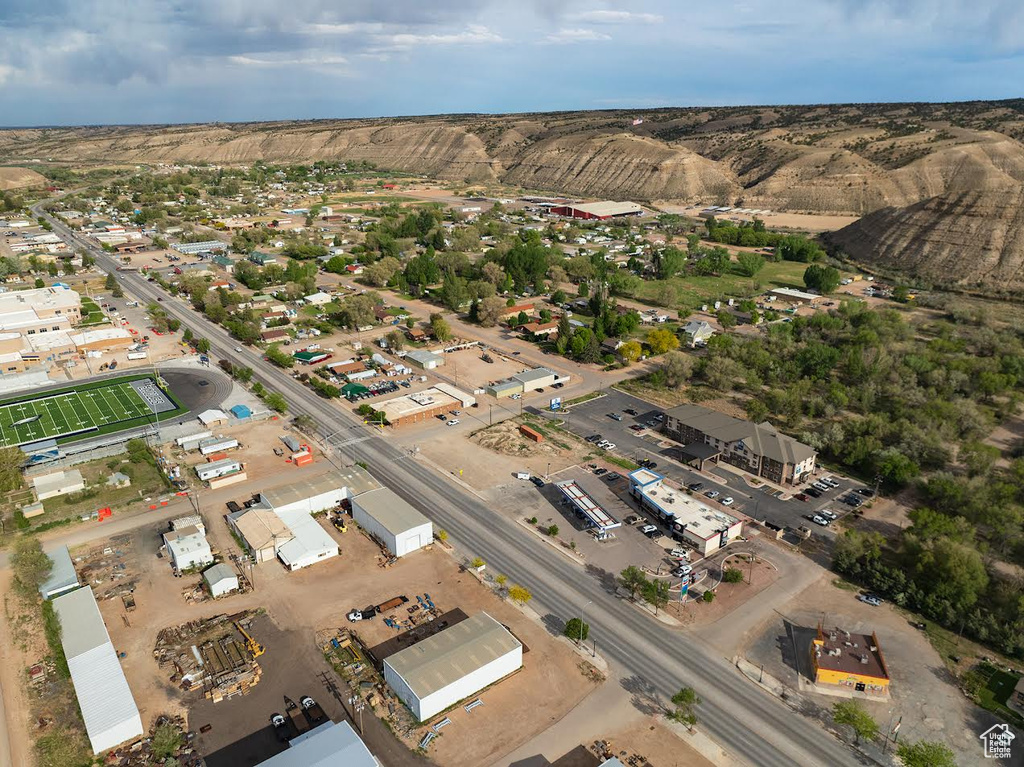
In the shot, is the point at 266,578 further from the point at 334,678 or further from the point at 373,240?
the point at 373,240

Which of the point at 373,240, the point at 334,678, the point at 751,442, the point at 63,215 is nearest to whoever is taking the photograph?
the point at 334,678

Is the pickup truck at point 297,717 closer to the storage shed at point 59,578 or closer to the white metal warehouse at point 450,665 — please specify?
the white metal warehouse at point 450,665

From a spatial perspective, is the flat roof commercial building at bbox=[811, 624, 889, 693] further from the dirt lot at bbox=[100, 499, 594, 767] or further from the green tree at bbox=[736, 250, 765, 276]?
the green tree at bbox=[736, 250, 765, 276]

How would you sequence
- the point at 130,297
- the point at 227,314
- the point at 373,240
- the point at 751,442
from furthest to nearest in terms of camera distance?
1. the point at 373,240
2. the point at 130,297
3. the point at 227,314
4. the point at 751,442

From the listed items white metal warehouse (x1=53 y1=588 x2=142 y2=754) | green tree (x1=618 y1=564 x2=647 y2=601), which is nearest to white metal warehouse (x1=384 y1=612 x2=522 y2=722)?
green tree (x1=618 y1=564 x2=647 y2=601)

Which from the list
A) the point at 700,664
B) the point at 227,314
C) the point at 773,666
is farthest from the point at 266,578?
the point at 227,314

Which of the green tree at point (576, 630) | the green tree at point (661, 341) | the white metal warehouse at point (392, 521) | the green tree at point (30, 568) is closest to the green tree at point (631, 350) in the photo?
the green tree at point (661, 341)

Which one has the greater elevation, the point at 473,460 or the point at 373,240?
the point at 373,240
